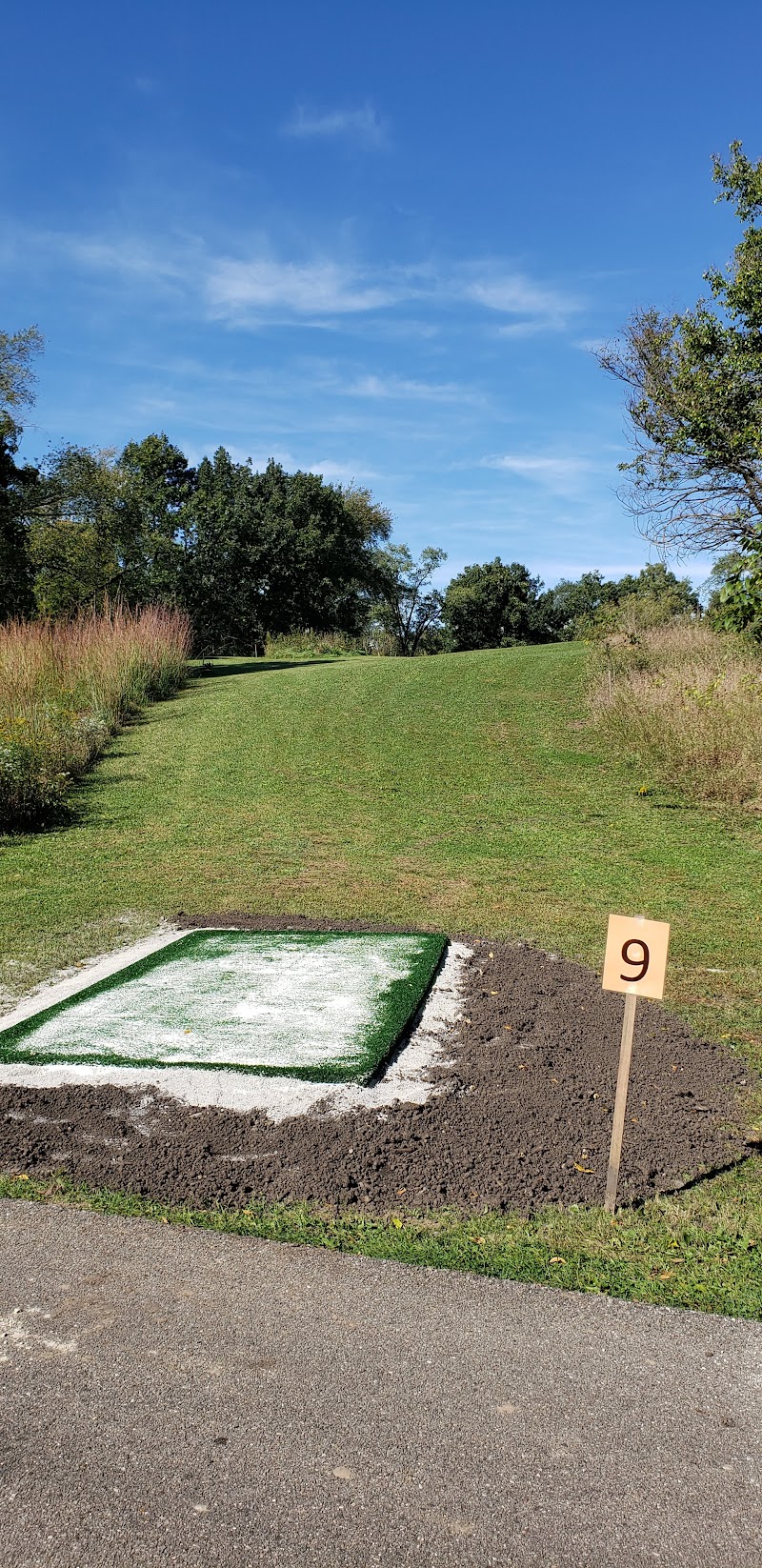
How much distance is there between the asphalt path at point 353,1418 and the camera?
1.87 meters

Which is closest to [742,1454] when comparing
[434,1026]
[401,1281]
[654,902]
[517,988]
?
[401,1281]

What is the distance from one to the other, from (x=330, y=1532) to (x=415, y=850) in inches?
280

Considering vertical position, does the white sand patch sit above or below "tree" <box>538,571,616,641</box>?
below

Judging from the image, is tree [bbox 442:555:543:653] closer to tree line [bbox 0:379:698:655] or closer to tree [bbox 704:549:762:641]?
tree line [bbox 0:379:698:655]

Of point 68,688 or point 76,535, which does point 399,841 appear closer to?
point 68,688

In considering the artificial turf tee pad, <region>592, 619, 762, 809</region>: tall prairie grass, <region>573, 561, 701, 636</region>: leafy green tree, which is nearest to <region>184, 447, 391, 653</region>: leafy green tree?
<region>573, 561, 701, 636</region>: leafy green tree

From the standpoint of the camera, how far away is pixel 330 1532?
1.87 meters

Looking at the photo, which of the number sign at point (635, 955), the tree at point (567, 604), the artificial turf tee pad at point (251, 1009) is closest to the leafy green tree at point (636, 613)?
the artificial turf tee pad at point (251, 1009)

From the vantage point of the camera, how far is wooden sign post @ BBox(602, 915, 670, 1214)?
9.59ft

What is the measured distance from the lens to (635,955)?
296cm

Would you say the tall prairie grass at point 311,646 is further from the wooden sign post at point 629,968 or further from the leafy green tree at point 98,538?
the wooden sign post at point 629,968

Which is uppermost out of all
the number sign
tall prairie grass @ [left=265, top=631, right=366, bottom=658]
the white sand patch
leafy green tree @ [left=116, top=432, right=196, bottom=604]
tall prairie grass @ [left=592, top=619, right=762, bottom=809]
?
leafy green tree @ [left=116, top=432, right=196, bottom=604]

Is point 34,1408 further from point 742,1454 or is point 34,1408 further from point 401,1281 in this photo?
point 742,1454

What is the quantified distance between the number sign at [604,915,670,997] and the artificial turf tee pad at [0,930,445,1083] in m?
1.38
